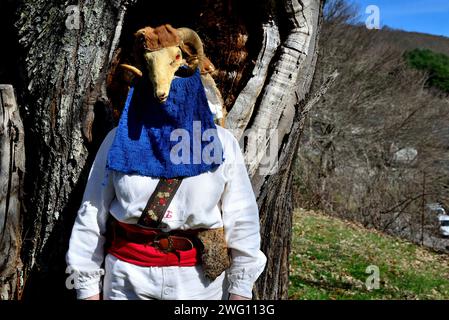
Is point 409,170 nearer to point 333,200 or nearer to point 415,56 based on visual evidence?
point 333,200

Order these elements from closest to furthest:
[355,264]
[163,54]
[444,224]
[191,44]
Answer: [163,54], [191,44], [355,264], [444,224]

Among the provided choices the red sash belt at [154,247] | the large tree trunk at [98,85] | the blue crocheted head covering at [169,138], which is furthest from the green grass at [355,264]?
the blue crocheted head covering at [169,138]

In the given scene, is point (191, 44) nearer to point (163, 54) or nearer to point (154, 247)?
point (163, 54)

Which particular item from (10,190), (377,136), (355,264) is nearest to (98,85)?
(10,190)

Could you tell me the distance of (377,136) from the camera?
19016 mm

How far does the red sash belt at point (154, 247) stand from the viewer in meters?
2.36

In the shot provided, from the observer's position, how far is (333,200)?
50.3 ft

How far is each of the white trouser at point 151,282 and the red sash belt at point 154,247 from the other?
0.03 metres

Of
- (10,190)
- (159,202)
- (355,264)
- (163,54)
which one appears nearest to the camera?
(159,202)

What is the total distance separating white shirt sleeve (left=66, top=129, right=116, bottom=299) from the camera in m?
2.46

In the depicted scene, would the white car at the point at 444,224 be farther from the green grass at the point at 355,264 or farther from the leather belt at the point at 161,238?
the leather belt at the point at 161,238

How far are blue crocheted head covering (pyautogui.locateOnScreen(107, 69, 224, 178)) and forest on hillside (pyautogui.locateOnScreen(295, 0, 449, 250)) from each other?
37.3 feet

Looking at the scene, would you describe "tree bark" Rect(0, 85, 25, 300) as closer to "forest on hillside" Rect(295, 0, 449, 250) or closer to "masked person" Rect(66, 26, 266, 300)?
"masked person" Rect(66, 26, 266, 300)

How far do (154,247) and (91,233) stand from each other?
304 mm
